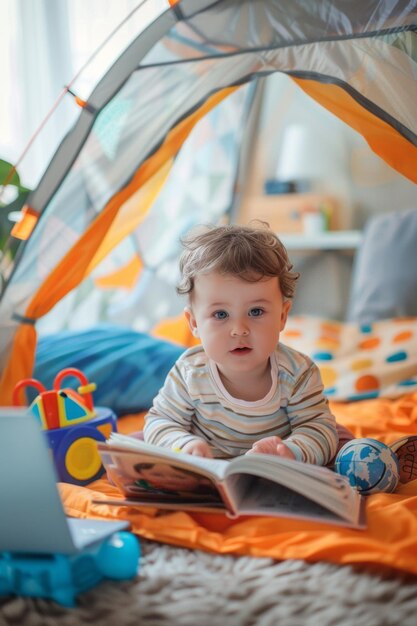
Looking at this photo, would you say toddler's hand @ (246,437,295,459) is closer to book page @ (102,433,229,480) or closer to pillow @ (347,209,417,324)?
book page @ (102,433,229,480)

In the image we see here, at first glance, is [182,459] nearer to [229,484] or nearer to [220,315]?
[229,484]

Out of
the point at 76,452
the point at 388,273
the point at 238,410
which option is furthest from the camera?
the point at 388,273

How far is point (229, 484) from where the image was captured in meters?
1.06

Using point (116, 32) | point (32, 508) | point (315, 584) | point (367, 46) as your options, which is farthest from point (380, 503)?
point (116, 32)

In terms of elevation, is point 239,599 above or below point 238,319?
below

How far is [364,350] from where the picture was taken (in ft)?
7.64

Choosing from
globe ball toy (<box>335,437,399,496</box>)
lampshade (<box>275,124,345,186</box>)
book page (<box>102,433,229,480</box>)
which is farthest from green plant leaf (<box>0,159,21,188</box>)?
lampshade (<box>275,124,345,186</box>)

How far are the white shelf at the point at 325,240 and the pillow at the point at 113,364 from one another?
43.2 inches

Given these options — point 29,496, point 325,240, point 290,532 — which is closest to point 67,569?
point 29,496

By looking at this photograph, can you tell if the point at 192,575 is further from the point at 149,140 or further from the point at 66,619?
the point at 149,140

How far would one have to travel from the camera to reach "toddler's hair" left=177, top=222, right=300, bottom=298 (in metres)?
1.28

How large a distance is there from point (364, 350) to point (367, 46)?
1092 mm

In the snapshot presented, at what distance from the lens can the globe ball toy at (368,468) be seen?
1263 mm

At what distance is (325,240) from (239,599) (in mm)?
2135
